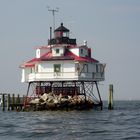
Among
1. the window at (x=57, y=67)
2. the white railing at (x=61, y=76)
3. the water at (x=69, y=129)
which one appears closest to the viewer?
the water at (x=69, y=129)

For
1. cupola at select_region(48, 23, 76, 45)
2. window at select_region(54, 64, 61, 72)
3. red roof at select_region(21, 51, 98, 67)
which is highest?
cupola at select_region(48, 23, 76, 45)

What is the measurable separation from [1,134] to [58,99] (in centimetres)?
2618

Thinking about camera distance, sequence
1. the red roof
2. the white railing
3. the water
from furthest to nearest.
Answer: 1. the red roof
2. the white railing
3. the water

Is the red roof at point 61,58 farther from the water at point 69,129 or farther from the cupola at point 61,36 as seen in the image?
the water at point 69,129

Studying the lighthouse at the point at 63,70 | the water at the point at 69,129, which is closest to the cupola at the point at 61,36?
the lighthouse at the point at 63,70

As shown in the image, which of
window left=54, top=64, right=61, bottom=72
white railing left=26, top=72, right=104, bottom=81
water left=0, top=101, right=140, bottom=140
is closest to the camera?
water left=0, top=101, right=140, bottom=140

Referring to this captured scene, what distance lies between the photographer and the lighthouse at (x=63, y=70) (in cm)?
7119

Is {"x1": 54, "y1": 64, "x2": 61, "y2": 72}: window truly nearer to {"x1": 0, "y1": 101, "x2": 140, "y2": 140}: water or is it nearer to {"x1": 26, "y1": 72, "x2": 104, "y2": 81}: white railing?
{"x1": 26, "y1": 72, "x2": 104, "y2": 81}: white railing

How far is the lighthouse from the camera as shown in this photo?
234 feet

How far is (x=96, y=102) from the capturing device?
76.4m

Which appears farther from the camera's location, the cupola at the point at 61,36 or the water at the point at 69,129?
the cupola at the point at 61,36

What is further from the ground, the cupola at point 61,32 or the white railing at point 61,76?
the cupola at point 61,32

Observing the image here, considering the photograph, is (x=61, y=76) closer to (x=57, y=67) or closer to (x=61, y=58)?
(x=57, y=67)

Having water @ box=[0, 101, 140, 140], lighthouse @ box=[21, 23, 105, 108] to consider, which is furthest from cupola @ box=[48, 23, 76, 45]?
water @ box=[0, 101, 140, 140]
